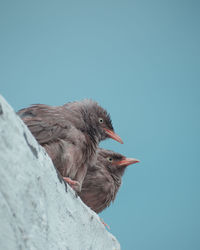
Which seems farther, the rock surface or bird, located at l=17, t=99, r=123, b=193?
bird, located at l=17, t=99, r=123, b=193

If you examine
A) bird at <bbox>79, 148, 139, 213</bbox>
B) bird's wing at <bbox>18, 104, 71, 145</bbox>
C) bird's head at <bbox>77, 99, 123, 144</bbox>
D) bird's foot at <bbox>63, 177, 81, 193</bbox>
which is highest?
bird's wing at <bbox>18, 104, 71, 145</bbox>

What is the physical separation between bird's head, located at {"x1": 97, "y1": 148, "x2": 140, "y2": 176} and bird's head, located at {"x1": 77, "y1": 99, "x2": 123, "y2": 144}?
0.76 metres

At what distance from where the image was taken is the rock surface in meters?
1.24

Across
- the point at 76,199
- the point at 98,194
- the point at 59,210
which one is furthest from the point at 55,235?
the point at 98,194

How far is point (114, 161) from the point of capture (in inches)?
153

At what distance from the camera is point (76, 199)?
1.93 m

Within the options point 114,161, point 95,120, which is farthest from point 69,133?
point 114,161

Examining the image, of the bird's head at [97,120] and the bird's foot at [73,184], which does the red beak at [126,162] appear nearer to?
the bird's head at [97,120]

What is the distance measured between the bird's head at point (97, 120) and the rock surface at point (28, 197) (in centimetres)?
111

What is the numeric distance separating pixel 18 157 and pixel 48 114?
4.31 ft

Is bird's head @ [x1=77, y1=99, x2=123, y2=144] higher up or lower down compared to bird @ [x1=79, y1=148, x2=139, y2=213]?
higher up

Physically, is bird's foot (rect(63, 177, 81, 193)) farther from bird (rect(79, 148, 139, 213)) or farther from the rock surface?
bird (rect(79, 148, 139, 213))

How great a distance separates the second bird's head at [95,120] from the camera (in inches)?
112

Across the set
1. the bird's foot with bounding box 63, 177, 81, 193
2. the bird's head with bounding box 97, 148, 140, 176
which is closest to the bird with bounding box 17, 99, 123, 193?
the bird's foot with bounding box 63, 177, 81, 193
